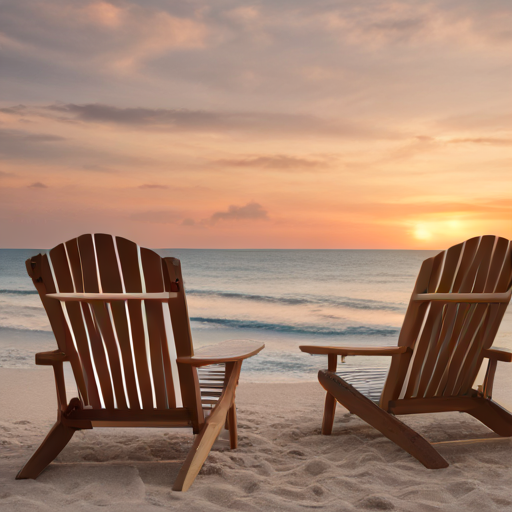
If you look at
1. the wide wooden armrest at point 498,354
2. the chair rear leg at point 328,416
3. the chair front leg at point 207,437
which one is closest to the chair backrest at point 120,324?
the chair front leg at point 207,437

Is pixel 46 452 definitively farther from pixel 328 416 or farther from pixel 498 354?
pixel 498 354

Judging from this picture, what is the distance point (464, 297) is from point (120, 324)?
1.86 m

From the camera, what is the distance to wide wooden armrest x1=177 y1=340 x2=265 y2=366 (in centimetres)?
238

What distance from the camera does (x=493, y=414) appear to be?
3.01m

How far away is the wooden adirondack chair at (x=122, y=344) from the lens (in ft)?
7.82

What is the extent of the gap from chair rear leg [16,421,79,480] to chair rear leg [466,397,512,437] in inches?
94.2

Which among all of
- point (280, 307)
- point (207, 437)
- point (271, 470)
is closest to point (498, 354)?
point (271, 470)

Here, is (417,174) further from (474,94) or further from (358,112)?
(474,94)

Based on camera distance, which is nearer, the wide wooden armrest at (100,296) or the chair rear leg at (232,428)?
the wide wooden armrest at (100,296)

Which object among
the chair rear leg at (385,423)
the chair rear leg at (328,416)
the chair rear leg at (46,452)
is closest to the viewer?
the chair rear leg at (46,452)

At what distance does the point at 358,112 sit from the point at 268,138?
13.6m

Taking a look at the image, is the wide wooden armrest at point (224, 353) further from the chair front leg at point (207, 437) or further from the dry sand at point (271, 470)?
the dry sand at point (271, 470)

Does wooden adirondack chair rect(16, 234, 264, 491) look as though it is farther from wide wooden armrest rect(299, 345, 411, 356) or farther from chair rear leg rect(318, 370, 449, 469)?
chair rear leg rect(318, 370, 449, 469)

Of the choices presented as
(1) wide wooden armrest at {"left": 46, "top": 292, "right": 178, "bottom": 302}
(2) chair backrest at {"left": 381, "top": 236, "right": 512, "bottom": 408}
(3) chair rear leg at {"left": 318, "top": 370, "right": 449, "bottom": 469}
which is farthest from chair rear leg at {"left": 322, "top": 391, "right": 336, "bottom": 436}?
(1) wide wooden armrest at {"left": 46, "top": 292, "right": 178, "bottom": 302}
